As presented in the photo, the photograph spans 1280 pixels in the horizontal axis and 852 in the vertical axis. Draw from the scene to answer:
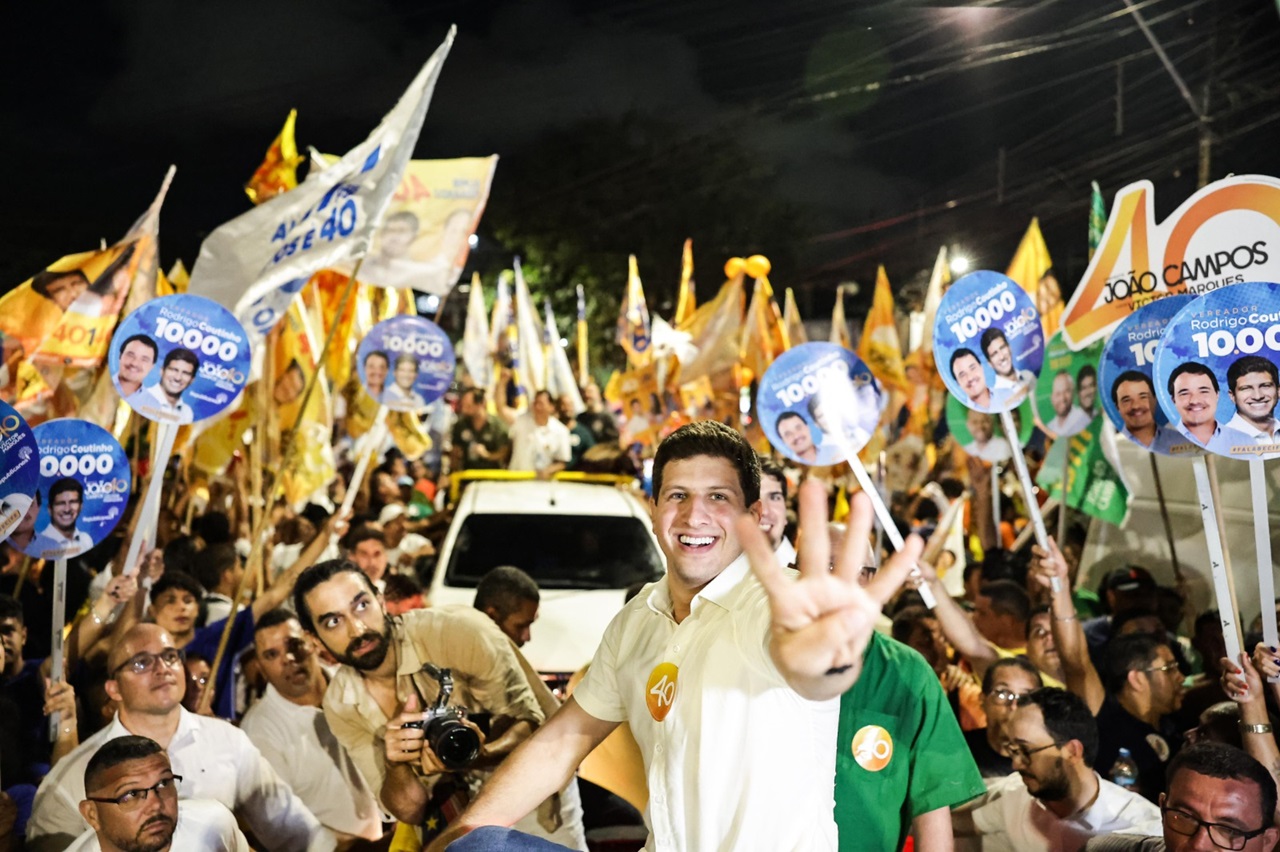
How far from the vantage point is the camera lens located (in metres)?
3.29

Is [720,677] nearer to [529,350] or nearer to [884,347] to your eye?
[884,347]

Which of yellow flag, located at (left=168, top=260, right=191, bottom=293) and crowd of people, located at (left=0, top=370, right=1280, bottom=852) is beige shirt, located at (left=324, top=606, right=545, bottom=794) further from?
yellow flag, located at (left=168, top=260, right=191, bottom=293)

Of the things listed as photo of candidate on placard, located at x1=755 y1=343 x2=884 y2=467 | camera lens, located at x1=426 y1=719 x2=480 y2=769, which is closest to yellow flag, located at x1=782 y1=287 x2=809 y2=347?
photo of candidate on placard, located at x1=755 y1=343 x2=884 y2=467

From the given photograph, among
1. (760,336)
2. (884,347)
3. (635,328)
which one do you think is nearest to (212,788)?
(884,347)

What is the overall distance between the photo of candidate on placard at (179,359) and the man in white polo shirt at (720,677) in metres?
3.14

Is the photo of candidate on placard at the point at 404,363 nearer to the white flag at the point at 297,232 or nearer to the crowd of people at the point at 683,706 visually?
the crowd of people at the point at 683,706

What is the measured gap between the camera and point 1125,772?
432 cm

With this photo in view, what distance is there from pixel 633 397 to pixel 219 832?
35.8ft

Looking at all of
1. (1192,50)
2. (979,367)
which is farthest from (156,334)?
(1192,50)

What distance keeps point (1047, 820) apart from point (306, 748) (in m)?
2.69

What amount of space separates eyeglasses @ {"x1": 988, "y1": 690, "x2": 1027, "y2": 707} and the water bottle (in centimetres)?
66

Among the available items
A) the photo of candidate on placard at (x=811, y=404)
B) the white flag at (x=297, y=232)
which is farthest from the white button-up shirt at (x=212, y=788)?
the photo of candidate on placard at (x=811, y=404)

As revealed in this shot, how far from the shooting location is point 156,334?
5031 mm

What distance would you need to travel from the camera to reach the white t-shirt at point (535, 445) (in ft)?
35.1
